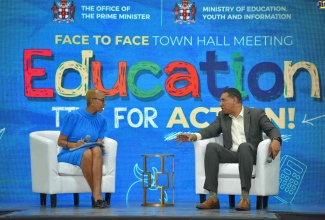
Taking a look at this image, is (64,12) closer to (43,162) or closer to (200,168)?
(43,162)

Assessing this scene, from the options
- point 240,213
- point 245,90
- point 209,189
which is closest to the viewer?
point 240,213

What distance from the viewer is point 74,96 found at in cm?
→ 783

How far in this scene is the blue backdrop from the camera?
7.77 meters

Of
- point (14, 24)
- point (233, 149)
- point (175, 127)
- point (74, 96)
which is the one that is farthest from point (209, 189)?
point (14, 24)

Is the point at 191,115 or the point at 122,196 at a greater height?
the point at 191,115

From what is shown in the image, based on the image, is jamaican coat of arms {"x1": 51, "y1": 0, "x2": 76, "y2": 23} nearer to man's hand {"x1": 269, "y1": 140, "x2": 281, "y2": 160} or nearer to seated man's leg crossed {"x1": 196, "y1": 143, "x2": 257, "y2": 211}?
seated man's leg crossed {"x1": 196, "y1": 143, "x2": 257, "y2": 211}

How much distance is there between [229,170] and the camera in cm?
627

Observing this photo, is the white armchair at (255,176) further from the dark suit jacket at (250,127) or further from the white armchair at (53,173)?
the white armchair at (53,173)

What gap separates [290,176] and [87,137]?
95.8 inches

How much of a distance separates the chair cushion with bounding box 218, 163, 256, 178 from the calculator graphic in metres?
1.62

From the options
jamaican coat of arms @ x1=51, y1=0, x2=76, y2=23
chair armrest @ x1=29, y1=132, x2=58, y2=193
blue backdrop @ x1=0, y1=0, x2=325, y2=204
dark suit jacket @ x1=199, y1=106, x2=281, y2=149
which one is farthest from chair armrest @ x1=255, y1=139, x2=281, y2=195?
jamaican coat of arms @ x1=51, y1=0, x2=76, y2=23

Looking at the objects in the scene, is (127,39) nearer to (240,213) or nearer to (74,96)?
(74,96)

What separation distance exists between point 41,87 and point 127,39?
103 cm

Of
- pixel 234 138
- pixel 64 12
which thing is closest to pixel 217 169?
pixel 234 138
